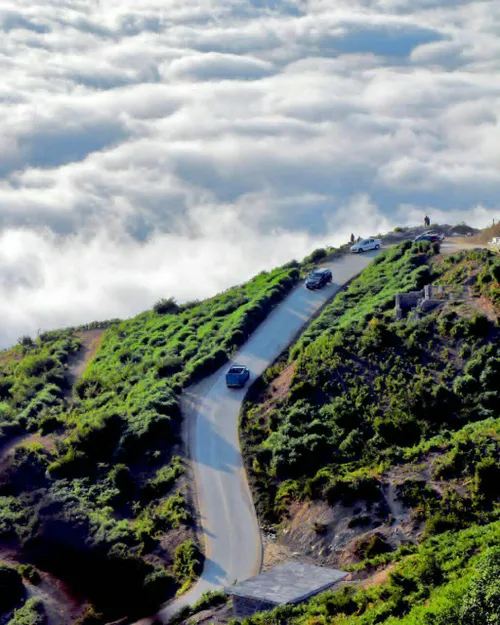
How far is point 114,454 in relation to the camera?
163 feet

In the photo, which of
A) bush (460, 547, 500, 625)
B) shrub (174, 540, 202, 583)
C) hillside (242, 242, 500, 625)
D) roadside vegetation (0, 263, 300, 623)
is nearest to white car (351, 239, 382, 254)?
roadside vegetation (0, 263, 300, 623)

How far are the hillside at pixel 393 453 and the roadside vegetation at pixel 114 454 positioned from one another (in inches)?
196

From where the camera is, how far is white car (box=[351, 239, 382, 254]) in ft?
261

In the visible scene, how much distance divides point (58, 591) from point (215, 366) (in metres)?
23.4

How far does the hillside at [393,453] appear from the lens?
1143 inches

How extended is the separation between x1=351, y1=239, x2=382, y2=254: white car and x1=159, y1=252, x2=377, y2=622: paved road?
9737 mm

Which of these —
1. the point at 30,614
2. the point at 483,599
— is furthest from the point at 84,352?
the point at 483,599

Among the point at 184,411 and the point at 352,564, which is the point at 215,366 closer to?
the point at 184,411

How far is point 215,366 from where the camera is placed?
59.1 m

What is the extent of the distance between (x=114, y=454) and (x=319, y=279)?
2755cm

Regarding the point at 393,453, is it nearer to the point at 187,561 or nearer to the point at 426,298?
the point at 187,561

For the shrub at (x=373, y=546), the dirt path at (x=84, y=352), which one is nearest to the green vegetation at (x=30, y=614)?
the shrub at (x=373, y=546)

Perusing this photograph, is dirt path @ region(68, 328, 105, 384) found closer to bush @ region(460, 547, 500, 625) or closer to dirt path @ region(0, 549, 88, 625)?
dirt path @ region(0, 549, 88, 625)

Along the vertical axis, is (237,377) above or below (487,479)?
above
